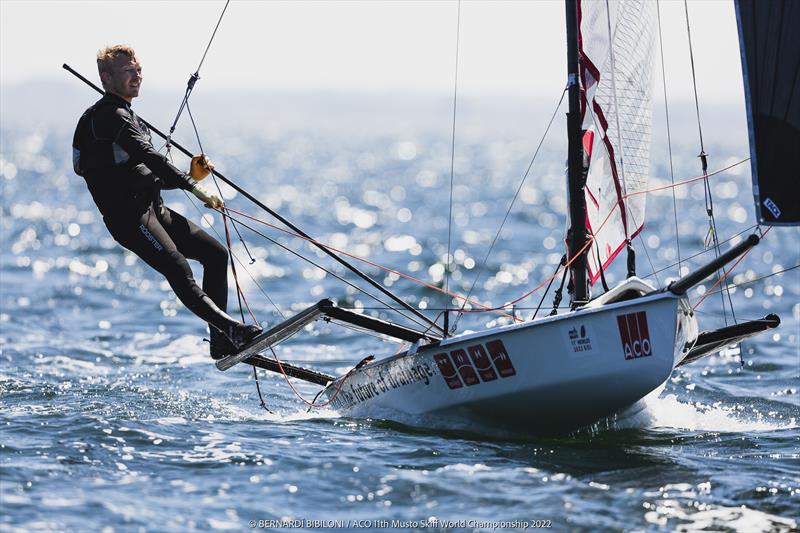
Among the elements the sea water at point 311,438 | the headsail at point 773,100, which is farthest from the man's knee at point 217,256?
the headsail at point 773,100

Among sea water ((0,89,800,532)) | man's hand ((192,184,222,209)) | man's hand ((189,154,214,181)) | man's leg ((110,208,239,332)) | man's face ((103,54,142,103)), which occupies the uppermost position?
man's face ((103,54,142,103))

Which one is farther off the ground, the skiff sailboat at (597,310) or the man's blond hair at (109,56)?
the man's blond hair at (109,56)

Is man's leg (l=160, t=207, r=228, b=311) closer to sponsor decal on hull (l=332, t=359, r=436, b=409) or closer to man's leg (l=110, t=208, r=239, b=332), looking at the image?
man's leg (l=110, t=208, r=239, b=332)

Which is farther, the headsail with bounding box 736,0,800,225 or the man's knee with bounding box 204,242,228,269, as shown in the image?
the man's knee with bounding box 204,242,228,269

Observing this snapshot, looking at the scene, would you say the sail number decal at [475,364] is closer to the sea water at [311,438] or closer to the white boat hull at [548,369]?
the white boat hull at [548,369]

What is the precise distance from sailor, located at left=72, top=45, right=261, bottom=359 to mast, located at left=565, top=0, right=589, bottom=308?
6.35 feet

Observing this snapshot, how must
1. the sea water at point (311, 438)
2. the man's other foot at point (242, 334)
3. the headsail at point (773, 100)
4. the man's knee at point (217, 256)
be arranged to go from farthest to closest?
the man's knee at point (217, 256) → the man's other foot at point (242, 334) → the headsail at point (773, 100) → the sea water at point (311, 438)

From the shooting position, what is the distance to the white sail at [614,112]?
718 cm

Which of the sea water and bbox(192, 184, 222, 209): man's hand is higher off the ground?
bbox(192, 184, 222, 209): man's hand

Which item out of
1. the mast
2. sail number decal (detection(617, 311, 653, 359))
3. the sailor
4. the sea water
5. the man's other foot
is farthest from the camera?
the mast

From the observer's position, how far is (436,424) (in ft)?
22.2

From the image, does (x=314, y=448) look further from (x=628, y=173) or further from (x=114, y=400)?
(x=628, y=173)

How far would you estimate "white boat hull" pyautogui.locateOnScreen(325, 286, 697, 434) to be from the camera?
592 centimetres

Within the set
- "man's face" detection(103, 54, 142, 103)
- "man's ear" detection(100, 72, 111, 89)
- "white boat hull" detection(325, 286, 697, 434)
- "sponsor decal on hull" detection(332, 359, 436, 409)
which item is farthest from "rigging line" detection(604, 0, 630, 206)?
"man's ear" detection(100, 72, 111, 89)
